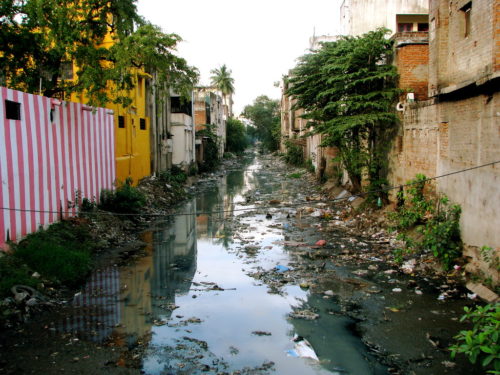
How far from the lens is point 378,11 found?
18.9 m

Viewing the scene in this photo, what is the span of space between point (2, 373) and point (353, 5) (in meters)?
19.0

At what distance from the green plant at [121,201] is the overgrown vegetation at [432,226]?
7.36 metres

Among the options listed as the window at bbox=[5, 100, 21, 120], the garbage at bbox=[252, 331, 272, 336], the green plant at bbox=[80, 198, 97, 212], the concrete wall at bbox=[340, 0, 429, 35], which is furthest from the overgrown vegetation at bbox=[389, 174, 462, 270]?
the concrete wall at bbox=[340, 0, 429, 35]

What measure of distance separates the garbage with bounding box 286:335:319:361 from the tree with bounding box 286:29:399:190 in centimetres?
802

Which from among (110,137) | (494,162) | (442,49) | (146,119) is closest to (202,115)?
(146,119)

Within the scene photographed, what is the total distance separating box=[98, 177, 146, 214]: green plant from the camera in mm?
12423

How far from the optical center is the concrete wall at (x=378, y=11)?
18844 mm

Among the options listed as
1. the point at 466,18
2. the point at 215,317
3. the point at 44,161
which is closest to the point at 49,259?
the point at 44,161

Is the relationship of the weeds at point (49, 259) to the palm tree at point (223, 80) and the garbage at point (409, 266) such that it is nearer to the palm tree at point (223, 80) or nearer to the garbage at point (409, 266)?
the garbage at point (409, 266)

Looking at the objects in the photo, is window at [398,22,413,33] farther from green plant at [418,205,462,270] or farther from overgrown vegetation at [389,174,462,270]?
green plant at [418,205,462,270]

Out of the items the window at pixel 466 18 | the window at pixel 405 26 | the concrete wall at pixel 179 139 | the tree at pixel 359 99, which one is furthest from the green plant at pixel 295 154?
the window at pixel 466 18

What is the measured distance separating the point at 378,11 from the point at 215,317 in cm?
1678

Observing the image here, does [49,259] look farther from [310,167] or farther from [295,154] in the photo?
[295,154]

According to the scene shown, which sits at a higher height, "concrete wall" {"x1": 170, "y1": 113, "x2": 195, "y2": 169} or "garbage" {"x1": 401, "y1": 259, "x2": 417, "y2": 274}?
"concrete wall" {"x1": 170, "y1": 113, "x2": 195, "y2": 169}
